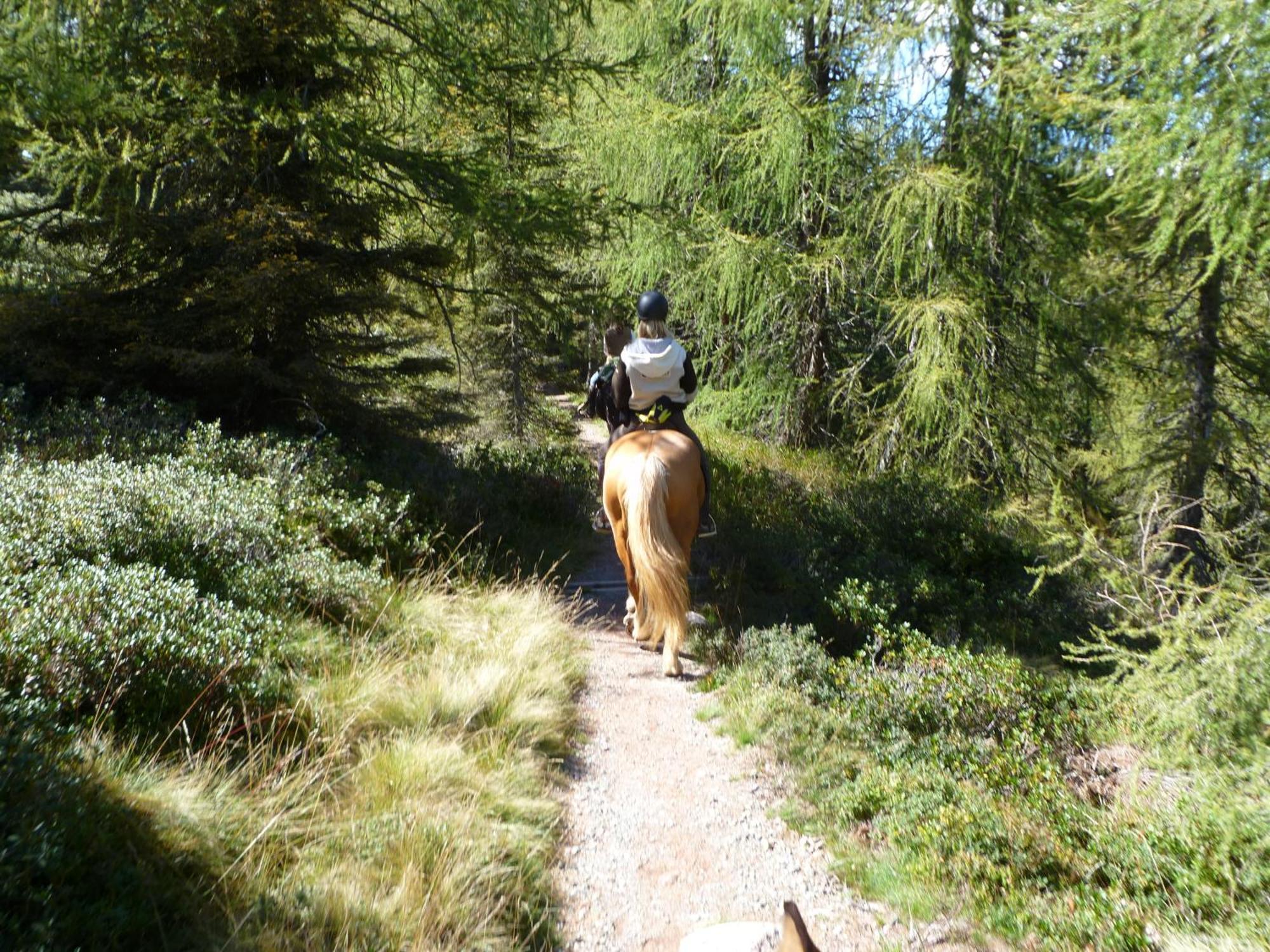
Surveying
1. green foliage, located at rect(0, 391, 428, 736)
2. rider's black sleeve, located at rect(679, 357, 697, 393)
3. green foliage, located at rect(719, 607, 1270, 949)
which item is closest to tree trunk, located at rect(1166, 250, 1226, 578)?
green foliage, located at rect(719, 607, 1270, 949)

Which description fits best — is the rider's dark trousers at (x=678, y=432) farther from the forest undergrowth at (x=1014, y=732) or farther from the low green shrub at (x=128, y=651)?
the low green shrub at (x=128, y=651)

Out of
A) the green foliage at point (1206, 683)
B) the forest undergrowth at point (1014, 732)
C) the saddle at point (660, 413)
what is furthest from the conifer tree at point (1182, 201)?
the saddle at point (660, 413)

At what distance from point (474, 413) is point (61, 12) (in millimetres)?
9533

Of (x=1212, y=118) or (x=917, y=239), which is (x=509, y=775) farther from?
(x=917, y=239)

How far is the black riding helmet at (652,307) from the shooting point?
22.2ft

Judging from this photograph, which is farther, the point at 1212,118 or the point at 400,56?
the point at 400,56

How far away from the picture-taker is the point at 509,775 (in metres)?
4.41

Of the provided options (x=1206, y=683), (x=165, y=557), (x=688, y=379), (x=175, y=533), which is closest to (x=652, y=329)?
A: (x=688, y=379)

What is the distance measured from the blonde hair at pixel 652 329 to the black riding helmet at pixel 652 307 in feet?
0.15

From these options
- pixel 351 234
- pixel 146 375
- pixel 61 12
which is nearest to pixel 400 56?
pixel 351 234

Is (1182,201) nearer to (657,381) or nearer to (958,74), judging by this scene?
(657,381)

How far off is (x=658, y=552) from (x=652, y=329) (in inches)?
78.1

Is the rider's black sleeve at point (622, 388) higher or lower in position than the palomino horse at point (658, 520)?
higher

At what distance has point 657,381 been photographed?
23.5 ft
